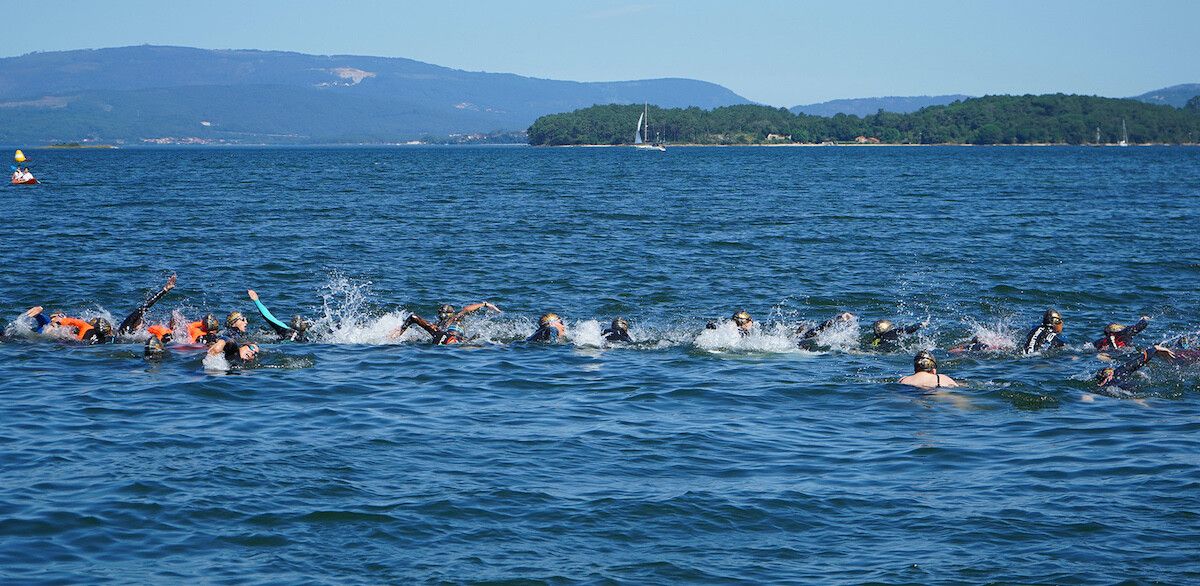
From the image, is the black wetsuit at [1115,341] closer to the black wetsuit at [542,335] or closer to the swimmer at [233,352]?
the black wetsuit at [542,335]

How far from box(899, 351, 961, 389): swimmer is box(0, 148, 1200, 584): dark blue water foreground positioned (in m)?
0.40

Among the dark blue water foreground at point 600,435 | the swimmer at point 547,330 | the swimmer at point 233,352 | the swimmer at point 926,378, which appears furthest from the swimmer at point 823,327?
the swimmer at point 233,352

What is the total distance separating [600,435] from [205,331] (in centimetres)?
973

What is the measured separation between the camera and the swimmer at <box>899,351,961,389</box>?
19.2 m

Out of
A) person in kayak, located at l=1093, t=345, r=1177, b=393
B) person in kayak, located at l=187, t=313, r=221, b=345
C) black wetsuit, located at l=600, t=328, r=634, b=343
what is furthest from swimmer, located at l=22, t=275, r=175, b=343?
person in kayak, located at l=1093, t=345, r=1177, b=393

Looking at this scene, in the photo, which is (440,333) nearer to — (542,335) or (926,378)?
(542,335)

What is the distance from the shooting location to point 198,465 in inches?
598

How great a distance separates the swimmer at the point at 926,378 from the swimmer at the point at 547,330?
7.38 metres

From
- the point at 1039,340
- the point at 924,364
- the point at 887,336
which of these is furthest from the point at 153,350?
the point at 1039,340

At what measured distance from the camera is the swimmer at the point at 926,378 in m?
19.2

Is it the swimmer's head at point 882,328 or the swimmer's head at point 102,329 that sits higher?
the swimmer's head at point 882,328

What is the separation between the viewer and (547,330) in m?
24.1

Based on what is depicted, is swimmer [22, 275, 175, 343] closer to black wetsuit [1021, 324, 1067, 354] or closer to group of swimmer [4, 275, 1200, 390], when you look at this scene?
group of swimmer [4, 275, 1200, 390]

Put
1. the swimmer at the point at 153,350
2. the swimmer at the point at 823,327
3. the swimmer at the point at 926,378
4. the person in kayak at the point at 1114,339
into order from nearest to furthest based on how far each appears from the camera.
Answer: the swimmer at the point at 926,378, the swimmer at the point at 153,350, the person in kayak at the point at 1114,339, the swimmer at the point at 823,327
